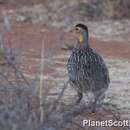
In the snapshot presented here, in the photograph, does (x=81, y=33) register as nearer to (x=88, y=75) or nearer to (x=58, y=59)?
(x=88, y=75)

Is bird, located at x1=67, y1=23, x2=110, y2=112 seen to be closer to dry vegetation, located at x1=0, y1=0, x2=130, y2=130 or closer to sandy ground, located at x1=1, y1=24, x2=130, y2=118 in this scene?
dry vegetation, located at x1=0, y1=0, x2=130, y2=130

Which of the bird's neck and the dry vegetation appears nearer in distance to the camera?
the dry vegetation

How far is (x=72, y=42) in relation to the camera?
542 inches

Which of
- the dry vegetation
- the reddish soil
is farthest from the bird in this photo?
the reddish soil

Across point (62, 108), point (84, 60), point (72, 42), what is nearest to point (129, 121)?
point (84, 60)

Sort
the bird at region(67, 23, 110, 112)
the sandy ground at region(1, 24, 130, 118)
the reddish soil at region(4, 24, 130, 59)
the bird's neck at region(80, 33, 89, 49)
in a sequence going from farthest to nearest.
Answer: the reddish soil at region(4, 24, 130, 59) < the sandy ground at region(1, 24, 130, 118) < the bird's neck at region(80, 33, 89, 49) < the bird at region(67, 23, 110, 112)

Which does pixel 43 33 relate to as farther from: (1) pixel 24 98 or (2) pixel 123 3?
(1) pixel 24 98

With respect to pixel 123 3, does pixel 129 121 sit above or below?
below

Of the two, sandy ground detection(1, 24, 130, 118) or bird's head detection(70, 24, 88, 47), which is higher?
bird's head detection(70, 24, 88, 47)

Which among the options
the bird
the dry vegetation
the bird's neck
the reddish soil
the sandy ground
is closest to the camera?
the dry vegetation

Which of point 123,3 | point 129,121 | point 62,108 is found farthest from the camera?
point 123,3

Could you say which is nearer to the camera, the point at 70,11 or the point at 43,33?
the point at 43,33

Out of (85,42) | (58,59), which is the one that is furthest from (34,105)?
(58,59)

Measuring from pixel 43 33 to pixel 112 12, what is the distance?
161cm
